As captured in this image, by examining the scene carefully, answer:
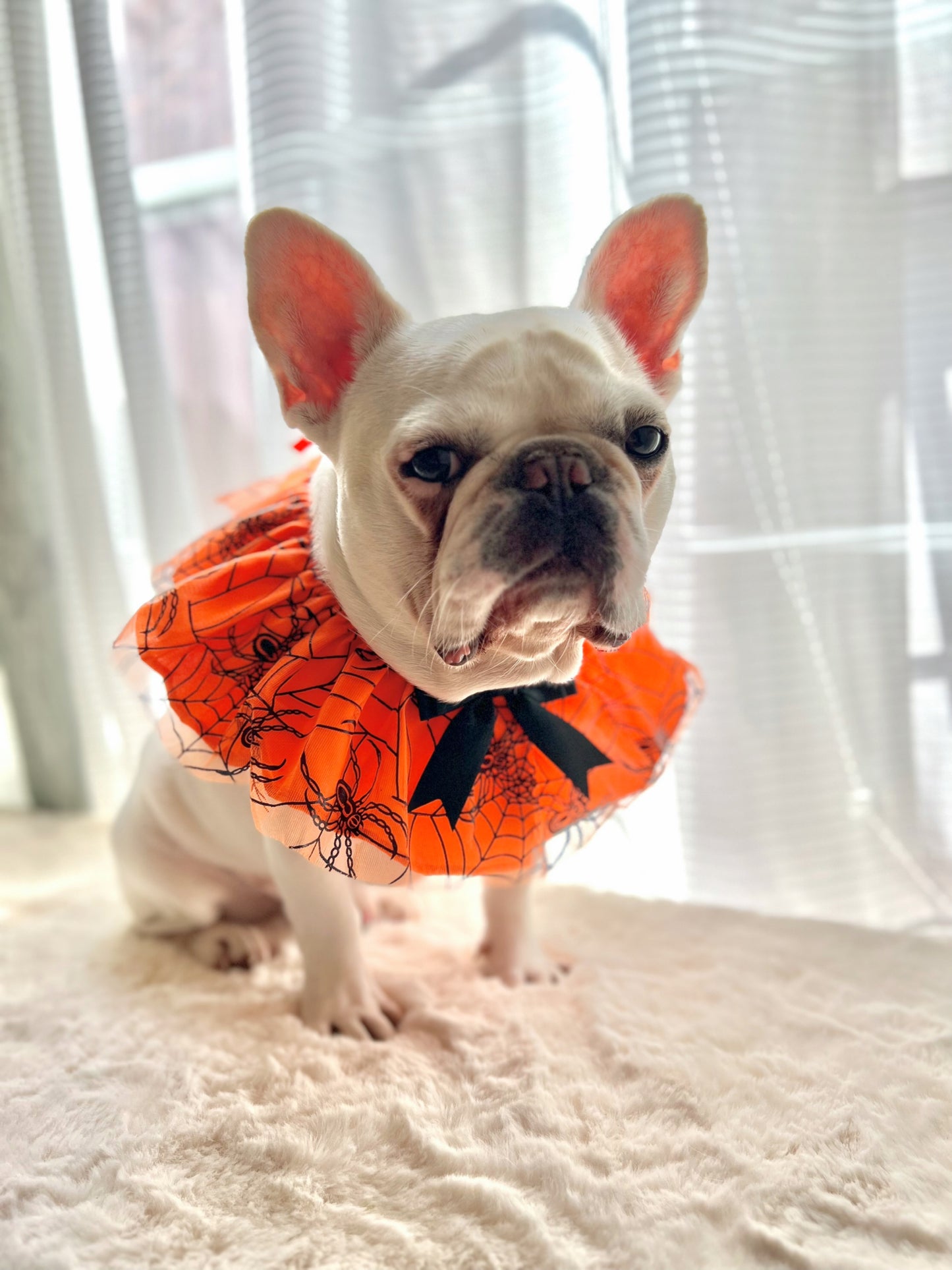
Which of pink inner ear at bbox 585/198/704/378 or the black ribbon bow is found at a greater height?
pink inner ear at bbox 585/198/704/378

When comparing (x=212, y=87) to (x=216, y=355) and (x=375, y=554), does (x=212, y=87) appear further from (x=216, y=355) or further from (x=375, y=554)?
(x=375, y=554)

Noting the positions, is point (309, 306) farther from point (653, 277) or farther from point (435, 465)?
point (653, 277)

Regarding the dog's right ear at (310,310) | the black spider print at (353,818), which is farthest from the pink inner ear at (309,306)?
the black spider print at (353,818)

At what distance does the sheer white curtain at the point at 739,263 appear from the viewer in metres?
1.26

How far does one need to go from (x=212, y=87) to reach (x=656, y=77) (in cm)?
80

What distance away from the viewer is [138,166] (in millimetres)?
1663

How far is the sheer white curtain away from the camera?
49.8 inches

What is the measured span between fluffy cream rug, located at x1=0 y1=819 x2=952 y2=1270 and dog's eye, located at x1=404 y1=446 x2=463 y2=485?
65 centimetres

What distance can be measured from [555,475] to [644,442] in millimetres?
143

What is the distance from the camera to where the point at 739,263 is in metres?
1.32

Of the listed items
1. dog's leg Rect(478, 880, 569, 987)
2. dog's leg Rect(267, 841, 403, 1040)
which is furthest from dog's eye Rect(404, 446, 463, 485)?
dog's leg Rect(478, 880, 569, 987)

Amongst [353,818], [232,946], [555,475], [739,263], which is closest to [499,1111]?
[353,818]

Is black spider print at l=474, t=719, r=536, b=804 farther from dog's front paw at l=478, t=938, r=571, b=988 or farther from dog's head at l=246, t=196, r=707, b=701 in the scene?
dog's front paw at l=478, t=938, r=571, b=988

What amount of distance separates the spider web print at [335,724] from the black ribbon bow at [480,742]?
0.06ft
